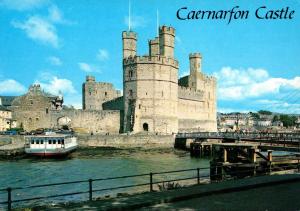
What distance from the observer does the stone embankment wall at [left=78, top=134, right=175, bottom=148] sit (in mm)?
49125

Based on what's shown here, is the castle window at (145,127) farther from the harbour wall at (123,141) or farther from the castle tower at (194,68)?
the castle tower at (194,68)

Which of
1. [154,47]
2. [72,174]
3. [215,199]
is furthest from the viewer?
[154,47]

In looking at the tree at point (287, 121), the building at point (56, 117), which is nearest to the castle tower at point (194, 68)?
the building at point (56, 117)

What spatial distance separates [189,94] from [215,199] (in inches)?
2256

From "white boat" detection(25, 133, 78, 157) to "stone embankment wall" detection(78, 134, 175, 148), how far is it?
7.55 metres

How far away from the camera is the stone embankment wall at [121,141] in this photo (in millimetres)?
49125

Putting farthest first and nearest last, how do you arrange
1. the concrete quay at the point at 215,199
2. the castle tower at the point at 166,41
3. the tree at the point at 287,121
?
the tree at the point at 287,121, the castle tower at the point at 166,41, the concrete quay at the point at 215,199

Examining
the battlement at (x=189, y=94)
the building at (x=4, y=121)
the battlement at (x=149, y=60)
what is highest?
the battlement at (x=149, y=60)

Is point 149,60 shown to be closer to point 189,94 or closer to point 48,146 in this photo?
point 189,94

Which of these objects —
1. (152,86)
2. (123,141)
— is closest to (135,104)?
(152,86)

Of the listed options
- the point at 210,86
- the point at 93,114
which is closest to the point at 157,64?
the point at 93,114

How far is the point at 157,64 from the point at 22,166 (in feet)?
90.4

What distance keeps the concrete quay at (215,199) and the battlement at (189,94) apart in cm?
5169

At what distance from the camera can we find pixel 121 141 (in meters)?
49.3
